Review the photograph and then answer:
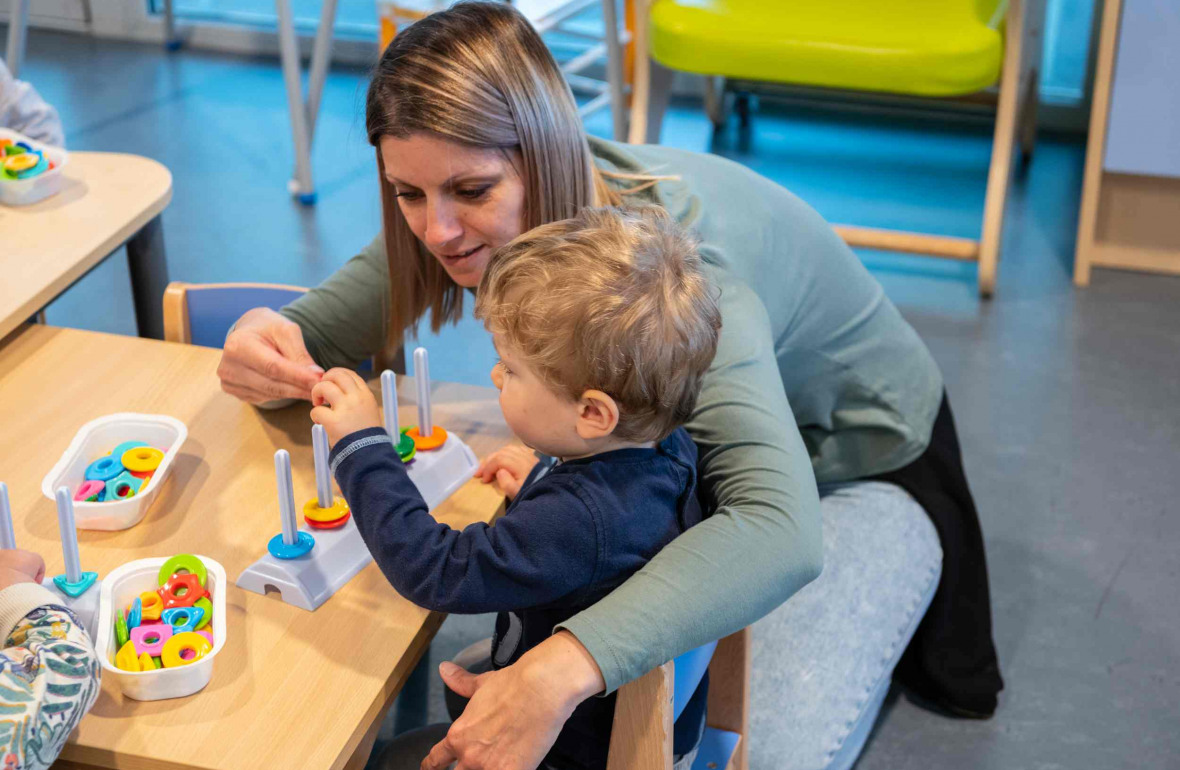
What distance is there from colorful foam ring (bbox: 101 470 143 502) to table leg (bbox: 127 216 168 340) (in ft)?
2.18

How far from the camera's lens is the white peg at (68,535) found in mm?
946

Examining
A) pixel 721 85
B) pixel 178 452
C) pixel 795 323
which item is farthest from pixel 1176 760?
pixel 721 85

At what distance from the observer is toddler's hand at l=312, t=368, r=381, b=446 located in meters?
1.05

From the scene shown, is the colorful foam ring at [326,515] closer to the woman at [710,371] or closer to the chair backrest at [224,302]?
the woman at [710,371]

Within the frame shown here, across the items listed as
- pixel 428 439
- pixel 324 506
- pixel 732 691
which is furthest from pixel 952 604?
pixel 324 506

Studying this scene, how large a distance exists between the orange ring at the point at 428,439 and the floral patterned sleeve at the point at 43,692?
0.38m

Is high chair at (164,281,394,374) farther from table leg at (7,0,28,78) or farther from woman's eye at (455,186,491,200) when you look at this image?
table leg at (7,0,28,78)

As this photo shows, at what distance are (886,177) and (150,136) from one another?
2.13m

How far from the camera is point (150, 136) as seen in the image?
Answer: 369 cm

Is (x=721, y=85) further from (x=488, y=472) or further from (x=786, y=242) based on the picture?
(x=488, y=472)

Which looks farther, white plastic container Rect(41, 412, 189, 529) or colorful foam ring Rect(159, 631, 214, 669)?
white plastic container Rect(41, 412, 189, 529)

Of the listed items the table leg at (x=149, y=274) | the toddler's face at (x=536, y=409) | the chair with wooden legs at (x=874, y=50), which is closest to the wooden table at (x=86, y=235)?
the table leg at (x=149, y=274)

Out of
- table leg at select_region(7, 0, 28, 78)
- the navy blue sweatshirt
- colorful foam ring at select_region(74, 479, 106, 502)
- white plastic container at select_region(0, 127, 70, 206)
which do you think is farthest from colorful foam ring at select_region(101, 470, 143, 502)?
table leg at select_region(7, 0, 28, 78)

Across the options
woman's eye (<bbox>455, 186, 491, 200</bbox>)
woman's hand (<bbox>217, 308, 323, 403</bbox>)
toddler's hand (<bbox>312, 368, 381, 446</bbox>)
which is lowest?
woman's hand (<bbox>217, 308, 323, 403</bbox>)
